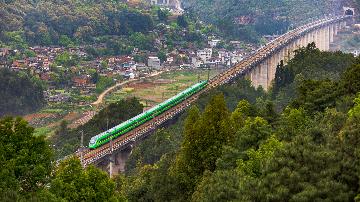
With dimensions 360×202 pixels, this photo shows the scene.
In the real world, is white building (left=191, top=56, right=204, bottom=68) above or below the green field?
above

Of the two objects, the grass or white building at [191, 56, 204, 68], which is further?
white building at [191, 56, 204, 68]

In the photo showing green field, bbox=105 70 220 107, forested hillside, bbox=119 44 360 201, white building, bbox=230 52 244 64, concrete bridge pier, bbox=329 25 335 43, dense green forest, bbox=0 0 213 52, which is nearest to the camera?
forested hillside, bbox=119 44 360 201

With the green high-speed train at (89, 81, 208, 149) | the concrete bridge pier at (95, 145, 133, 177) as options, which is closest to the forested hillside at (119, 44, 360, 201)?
the concrete bridge pier at (95, 145, 133, 177)

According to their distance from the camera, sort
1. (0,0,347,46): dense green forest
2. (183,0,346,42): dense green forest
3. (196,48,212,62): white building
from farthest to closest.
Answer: (183,0,346,42): dense green forest → (196,48,212,62): white building → (0,0,347,46): dense green forest

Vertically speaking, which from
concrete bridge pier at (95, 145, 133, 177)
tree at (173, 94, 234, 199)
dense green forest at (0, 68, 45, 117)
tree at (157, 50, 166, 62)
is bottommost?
concrete bridge pier at (95, 145, 133, 177)

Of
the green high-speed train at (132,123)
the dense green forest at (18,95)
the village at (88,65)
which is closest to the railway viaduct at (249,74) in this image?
the green high-speed train at (132,123)

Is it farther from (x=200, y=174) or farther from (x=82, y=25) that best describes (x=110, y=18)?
(x=200, y=174)

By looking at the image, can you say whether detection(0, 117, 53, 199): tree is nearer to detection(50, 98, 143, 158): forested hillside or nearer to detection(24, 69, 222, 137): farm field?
detection(50, 98, 143, 158): forested hillside

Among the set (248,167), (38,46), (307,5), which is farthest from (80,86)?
(307,5)
